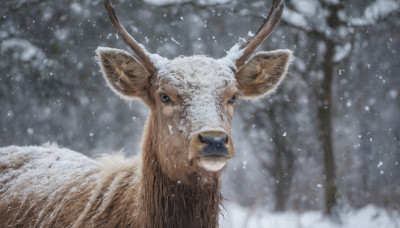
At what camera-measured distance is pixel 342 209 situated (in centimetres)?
1093

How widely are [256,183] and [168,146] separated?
14904 mm

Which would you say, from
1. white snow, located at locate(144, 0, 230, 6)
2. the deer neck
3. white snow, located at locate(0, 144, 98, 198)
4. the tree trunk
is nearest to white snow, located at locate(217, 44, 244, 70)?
the deer neck

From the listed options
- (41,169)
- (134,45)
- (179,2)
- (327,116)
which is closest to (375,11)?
(327,116)

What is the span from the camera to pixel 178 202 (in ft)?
11.5

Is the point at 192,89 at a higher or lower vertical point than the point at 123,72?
lower

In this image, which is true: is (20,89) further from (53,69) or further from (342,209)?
(342,209)

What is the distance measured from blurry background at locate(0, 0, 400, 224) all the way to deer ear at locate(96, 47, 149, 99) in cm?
780

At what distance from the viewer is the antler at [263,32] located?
159 inches

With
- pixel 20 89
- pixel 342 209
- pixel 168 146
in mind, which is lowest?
pixel 168 146

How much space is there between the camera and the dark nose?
→ 295 centimetres

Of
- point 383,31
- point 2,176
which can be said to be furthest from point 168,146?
point 383,31

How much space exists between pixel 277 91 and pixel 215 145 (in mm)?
9597

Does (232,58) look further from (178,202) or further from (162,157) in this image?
(178,202)

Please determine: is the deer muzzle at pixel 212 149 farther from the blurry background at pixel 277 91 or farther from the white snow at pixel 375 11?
the white snow at pixel 375 11
